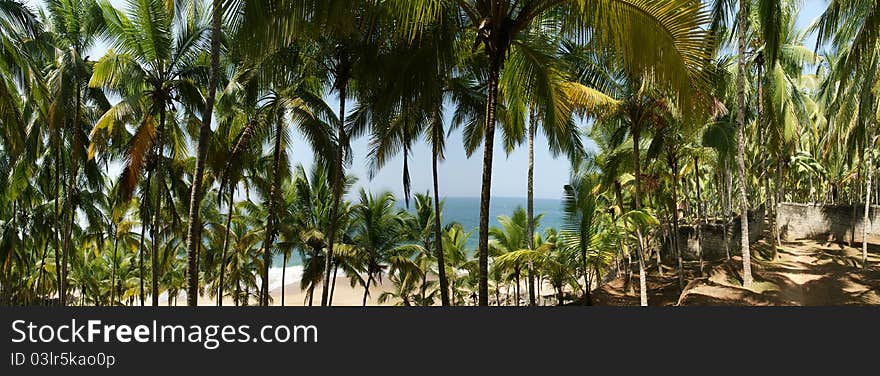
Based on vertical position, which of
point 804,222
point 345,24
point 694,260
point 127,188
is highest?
point 345,24

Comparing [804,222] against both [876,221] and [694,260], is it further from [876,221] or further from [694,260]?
[694,260]

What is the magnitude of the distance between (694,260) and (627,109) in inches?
437

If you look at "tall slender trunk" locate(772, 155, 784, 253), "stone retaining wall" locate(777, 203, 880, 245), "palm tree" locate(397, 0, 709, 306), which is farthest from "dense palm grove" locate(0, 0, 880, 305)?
"stone retaining wall" locate(777, 203, 880, 245)

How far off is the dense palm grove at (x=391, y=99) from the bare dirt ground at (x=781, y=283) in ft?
2.43

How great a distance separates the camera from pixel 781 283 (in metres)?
11.3

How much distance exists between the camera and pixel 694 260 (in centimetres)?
2034

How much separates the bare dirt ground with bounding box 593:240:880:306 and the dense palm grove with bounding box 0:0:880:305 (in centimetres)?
74

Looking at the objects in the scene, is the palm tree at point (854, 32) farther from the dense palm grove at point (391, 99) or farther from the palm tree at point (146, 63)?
the palm tree at point (146, 63)

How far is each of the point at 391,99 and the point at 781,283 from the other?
9.06 metres

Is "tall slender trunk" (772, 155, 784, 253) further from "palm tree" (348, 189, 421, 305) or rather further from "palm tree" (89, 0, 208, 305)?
"palm tree" (89, 0, 208, 305)

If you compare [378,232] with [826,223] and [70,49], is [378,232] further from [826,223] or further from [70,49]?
[826,223]

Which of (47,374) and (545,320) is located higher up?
(545,320)

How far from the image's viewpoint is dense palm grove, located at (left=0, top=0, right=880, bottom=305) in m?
5.83

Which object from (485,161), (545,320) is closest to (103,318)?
(545,320)
